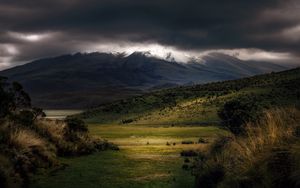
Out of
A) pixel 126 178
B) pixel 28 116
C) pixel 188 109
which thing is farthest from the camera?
pixel 188 109

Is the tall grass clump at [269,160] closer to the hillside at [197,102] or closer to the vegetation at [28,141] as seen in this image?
the vegetation at [28,141]

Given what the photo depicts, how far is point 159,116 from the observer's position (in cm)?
9762

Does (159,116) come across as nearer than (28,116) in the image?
No

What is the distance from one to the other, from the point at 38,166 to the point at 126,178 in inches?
189

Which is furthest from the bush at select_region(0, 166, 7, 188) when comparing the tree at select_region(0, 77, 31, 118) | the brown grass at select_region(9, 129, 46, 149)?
the tree at select_region(0, 77, 31, 118)

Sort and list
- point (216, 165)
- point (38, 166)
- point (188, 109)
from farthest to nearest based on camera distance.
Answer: point (188, 109)
point (38, 166)
point (216, 165)

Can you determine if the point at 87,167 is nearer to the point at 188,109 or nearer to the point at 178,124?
the point at 178,124

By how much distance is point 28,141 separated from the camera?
24.4m

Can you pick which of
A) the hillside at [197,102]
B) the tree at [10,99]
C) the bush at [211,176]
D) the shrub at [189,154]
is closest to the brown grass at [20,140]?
the tree at [10,99]

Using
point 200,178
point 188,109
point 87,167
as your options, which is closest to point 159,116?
point 188,109

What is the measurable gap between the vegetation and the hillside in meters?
42.8

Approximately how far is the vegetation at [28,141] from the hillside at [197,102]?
42.8 m

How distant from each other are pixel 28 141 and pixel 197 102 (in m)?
77.2

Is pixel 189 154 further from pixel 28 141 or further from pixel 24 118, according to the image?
pixel 28 141
